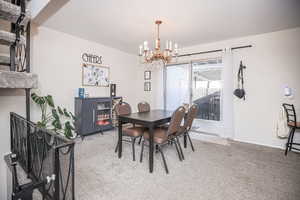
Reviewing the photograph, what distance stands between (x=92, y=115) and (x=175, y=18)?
8.84ft

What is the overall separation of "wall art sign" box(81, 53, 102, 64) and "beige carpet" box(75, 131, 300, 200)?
2.17 meters

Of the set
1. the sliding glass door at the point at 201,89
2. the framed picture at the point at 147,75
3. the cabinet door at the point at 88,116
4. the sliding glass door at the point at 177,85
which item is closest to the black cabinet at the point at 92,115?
the cabinet door at the point at 88,116

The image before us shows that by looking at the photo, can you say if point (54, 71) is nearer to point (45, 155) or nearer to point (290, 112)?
point (45, 155)

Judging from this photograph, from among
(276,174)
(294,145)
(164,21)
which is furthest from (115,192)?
(294,145)

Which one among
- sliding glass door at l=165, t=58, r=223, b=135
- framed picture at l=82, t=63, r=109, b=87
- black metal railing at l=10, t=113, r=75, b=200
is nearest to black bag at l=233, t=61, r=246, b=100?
sliding glass door at l=165, t=58, r=223, b=135

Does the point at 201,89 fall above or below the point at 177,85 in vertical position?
below

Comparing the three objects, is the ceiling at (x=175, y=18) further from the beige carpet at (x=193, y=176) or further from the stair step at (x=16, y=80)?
the beige carpet at (x=193, y=176)

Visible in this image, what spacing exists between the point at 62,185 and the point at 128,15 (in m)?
2.52

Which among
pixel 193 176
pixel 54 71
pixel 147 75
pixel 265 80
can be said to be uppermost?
pixel 147 75

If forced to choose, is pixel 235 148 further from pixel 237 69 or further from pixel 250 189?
pixel 237 69

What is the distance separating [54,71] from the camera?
3.12 meters

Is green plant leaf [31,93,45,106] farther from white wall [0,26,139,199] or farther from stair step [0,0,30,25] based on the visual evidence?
stair step [0,0,30,25]

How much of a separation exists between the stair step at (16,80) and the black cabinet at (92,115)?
1550 millimetres

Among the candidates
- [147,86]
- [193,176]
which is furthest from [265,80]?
[147,86]
